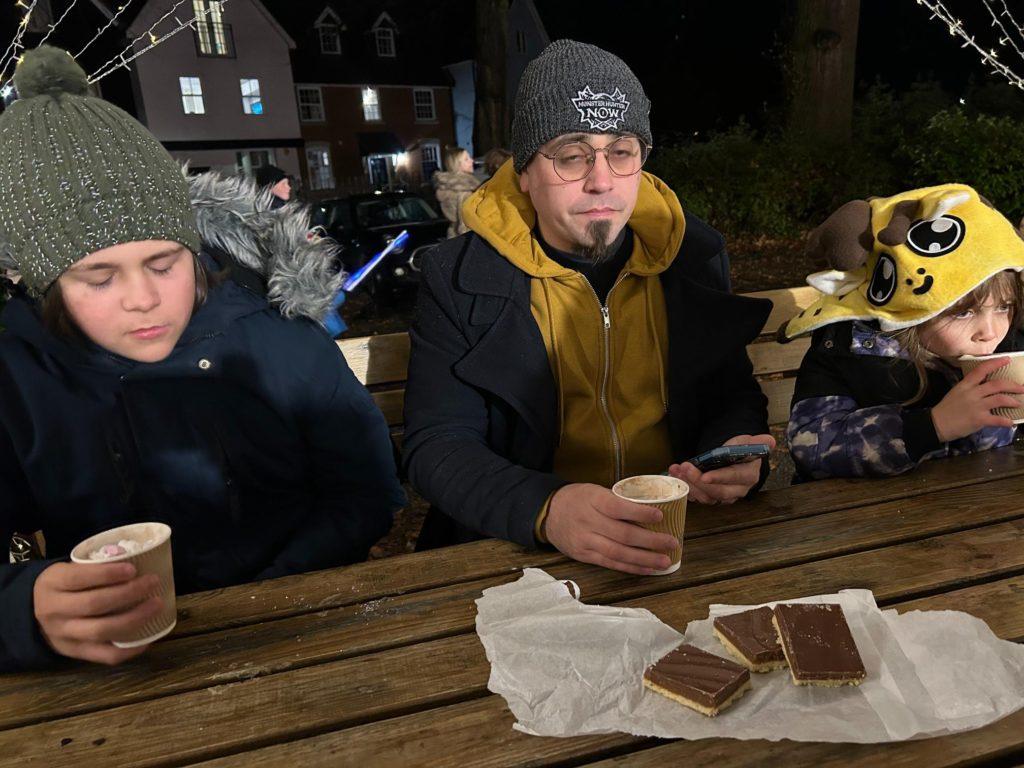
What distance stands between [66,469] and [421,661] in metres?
1.19

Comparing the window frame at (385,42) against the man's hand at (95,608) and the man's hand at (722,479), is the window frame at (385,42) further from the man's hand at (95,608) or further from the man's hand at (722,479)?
the man's hand at (95,608)


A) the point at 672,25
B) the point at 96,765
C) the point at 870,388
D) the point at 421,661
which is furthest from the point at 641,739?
the point at 672,25

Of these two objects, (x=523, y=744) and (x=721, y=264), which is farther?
(x=721, y=264)

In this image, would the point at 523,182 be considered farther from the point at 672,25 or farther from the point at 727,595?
the point at 672,25

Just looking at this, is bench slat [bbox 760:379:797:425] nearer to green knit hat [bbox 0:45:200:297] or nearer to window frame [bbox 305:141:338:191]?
green knit hat [bbox 0:45:200:297]

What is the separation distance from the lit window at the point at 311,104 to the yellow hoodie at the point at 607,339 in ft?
103

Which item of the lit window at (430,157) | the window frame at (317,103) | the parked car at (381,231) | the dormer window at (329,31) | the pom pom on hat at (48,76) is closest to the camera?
the pom pom on hat at (48,76)

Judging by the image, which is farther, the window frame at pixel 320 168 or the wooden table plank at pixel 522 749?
the window frame at pixel 320 168

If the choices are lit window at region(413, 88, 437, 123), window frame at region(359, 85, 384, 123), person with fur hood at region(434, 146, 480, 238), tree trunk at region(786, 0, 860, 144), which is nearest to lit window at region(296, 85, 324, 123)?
window frame at region(359, 85, 384, 123)

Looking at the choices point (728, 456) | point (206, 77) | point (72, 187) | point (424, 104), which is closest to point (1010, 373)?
point (728, 456)

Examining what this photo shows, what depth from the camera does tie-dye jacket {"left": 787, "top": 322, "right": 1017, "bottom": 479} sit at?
78.6 inches

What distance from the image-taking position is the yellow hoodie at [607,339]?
227 cm

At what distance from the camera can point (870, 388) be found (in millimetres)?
2209

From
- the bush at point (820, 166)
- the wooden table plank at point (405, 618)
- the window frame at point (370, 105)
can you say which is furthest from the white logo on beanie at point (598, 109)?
the window frame at point (370, 105)
